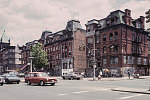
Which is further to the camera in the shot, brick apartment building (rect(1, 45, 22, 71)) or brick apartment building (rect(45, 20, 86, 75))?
brick apartment building (rect(1, 45, 22, 71))

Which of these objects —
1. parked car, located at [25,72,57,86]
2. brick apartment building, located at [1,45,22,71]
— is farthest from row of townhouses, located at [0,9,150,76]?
brick apartment building, located at [1,45,22,71]

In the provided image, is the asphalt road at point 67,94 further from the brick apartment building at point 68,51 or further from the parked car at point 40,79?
the brick apartment building at point 68,51

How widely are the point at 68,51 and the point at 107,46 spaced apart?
1572cm

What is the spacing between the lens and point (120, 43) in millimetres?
46094

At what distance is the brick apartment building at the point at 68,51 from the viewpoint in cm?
5997

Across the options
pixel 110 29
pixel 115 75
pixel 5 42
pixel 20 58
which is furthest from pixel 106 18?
pixel 5 42

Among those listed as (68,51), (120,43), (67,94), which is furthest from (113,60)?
(67,94)

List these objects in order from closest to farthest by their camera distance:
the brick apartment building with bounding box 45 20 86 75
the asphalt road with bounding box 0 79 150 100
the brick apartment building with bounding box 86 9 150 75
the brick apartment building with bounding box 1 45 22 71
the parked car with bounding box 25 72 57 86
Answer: the asphalt road with bounding box 0 79 150 100 → the parked car with bounding box 25 72 57 86 → the brick apartment building with bounding box 86 9 150 75 → the brick apartment building with bounding box 45 20 86 75 → the brick apartment building with bounding box 1 45 22 71

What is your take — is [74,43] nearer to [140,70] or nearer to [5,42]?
[140,70]

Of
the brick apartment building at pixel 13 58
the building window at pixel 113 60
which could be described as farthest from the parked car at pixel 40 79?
the brick apartment building at pixel 13 58

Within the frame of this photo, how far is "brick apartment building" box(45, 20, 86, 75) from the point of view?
60.0 m

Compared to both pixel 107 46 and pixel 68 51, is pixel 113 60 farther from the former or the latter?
pixel 68 51

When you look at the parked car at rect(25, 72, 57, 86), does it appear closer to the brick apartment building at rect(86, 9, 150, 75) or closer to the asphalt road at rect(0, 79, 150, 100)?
the asphalt road at rect(0, 79, 150, 100)

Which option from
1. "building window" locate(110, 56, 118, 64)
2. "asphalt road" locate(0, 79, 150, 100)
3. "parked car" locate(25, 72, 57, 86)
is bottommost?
"asphalt road" locate(0, 79, 150, 100)
